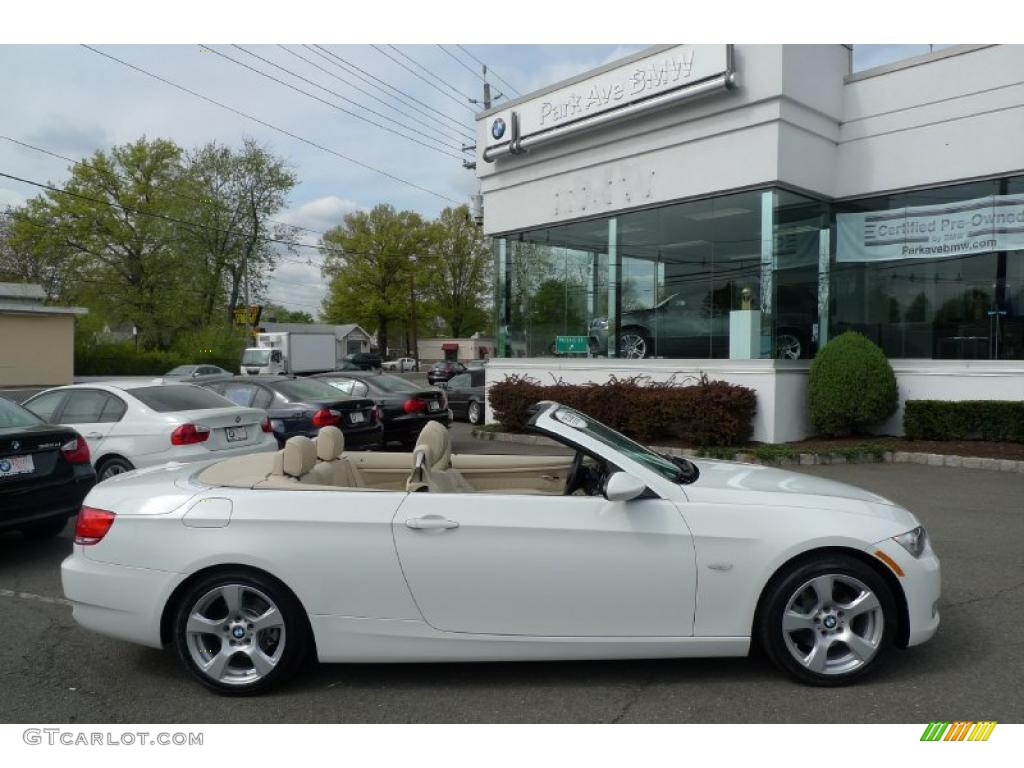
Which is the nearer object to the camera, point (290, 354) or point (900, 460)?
point (900, 460)

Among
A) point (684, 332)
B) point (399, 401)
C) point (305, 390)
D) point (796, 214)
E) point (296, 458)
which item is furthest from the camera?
point (684, 332)

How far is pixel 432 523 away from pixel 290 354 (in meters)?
42.2

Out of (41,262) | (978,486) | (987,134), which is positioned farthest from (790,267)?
(41,262)

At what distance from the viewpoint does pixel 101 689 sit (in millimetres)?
4043

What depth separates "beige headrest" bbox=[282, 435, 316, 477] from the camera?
4.36 meters

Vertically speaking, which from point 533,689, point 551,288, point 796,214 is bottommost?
point 533,689

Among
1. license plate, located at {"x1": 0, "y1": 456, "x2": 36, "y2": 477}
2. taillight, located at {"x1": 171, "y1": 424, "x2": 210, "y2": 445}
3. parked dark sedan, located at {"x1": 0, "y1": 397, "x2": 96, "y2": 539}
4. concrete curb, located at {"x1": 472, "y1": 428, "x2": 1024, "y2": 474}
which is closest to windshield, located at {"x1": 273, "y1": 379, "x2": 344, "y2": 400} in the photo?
taillight, located at {"x1": 171, "y1": 424, "x2": 210, "y2": 445}

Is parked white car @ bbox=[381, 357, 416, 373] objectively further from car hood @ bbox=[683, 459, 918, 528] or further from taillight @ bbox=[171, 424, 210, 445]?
car hood @ bbox=[683, 459, 918, 528]

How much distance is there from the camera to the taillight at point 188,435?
8.67 m

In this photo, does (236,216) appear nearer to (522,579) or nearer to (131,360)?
(131,360)

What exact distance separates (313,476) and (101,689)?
1.47 meters

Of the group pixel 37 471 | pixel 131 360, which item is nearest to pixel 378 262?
pixel 131 360

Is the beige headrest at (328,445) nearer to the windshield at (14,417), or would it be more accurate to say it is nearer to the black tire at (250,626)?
the black tire at (250,626)

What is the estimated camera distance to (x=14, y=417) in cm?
709
